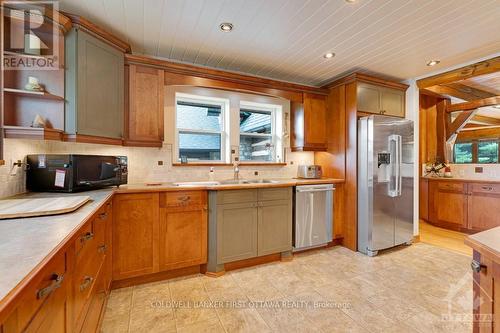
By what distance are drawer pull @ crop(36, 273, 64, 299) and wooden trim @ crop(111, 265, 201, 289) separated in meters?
1.60

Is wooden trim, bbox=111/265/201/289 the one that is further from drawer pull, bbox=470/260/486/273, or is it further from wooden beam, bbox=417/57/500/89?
wooden beam, bbox=417/57/500/89

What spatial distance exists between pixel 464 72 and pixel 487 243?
3.25 metres

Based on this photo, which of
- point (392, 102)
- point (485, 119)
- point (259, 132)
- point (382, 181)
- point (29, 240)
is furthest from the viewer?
point (485, 119)

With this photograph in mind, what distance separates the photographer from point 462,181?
12.7ft

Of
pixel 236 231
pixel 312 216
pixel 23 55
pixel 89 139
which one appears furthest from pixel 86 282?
pixel 312 216

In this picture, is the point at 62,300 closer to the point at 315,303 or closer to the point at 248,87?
the point at 315,303

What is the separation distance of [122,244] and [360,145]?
9.97 feet

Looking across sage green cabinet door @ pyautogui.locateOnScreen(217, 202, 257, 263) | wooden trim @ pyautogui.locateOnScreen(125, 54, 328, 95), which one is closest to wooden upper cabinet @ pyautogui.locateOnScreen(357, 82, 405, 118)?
Result: wooden trim @ pyautogui.locateOnScreen(125, 54, 328, 95)

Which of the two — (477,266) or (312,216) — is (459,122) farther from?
(477,266)

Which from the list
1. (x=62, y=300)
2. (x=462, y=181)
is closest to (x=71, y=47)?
(x=62, y=300)

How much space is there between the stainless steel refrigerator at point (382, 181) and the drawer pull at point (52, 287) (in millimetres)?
3119

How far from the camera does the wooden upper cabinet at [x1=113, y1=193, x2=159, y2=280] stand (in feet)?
6.89

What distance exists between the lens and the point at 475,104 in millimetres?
4105

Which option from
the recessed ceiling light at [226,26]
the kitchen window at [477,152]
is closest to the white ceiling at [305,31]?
the recessed ceiling light at [226,26]
